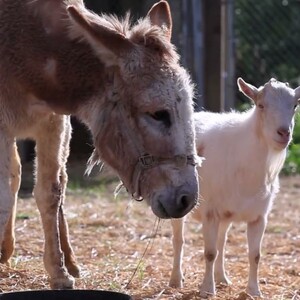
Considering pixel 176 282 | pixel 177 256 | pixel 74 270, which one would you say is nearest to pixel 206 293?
pixel 176 282

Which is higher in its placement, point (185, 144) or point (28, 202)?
point (185, 144)

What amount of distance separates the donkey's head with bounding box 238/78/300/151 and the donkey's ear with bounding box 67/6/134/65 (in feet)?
5.07

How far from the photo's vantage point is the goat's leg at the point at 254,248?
646 centimetres

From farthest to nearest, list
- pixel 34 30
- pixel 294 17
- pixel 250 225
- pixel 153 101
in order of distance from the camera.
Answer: pixel 294 17 < pixel 250 225 < pixel 34 30 < pixel 153 101

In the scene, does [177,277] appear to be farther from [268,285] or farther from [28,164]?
[28,164]

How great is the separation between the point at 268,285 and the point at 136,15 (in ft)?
20.4

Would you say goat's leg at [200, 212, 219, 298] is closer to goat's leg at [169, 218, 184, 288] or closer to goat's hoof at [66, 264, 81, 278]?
goat's leg at [169, 218, 184, 288]

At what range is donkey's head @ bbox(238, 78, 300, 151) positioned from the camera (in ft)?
20.8

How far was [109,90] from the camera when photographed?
5.19 metres

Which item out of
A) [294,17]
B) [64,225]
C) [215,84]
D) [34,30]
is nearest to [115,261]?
[64,225]

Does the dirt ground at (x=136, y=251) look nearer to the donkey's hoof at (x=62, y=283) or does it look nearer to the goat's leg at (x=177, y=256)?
the goat's leg at (x=177, y=256)

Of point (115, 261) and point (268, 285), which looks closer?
point (268, 285)

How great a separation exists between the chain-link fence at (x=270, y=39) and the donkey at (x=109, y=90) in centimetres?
1088

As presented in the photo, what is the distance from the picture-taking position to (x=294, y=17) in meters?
16.7
